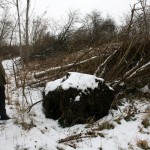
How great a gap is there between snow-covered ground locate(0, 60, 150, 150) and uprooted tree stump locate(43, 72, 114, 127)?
0.63 ft

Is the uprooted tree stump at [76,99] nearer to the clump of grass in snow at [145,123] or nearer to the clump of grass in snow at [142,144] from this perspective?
the clump of grass in snow at [145,123]

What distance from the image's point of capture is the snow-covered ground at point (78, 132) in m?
4.98

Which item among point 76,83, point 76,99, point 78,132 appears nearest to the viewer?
point 78,132

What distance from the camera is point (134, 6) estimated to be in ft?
24.5

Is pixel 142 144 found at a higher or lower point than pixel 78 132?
lower

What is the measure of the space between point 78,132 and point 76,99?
0.74 metres

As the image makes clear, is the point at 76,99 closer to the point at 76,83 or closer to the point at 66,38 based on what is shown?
the point at 76,83

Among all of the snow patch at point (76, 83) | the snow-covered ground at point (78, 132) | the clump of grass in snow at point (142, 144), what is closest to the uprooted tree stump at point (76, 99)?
the snow patch at point (76, 83)

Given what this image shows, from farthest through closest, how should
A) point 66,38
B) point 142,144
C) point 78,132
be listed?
point 66,38, point 78,132, point 142,144

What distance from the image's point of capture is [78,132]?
5.60 metres

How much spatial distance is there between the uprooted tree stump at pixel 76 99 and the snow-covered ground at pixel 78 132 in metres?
0.19

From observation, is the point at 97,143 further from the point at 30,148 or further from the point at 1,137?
the point at 1,137

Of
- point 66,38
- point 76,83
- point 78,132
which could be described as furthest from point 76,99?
point 66,38

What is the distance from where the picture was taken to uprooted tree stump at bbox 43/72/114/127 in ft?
19.7
